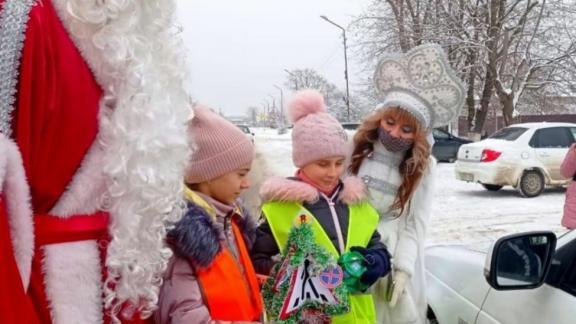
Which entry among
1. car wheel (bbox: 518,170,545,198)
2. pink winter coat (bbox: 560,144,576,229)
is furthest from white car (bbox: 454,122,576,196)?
pink winter coat (bbox: 560,144,576,229)

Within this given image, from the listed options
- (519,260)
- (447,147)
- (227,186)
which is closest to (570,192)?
(519,260)

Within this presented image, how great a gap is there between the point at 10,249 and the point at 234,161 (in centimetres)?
91

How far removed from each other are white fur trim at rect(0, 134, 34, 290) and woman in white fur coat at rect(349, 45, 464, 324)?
179 centimetres

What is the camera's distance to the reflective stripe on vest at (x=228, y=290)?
4.83 ft

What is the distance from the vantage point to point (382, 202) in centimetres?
254

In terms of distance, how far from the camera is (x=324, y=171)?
2.27m

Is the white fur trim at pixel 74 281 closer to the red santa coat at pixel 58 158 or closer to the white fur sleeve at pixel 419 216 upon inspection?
the red santa coat at pixel 58 158

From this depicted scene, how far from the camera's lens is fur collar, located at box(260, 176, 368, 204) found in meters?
2.19

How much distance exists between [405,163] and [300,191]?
621 mm

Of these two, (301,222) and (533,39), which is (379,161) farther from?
(533,39)

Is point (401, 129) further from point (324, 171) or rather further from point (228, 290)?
point (228, 290)

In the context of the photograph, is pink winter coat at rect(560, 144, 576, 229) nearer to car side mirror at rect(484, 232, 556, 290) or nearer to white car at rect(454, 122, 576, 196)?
car side mirror at rect(484, 232, 556, 290)

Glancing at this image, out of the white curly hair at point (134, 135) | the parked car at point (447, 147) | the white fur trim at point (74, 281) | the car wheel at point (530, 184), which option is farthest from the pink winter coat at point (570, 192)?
the parked car at point (447, 147)

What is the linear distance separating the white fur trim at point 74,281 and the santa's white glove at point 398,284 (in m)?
1.67
